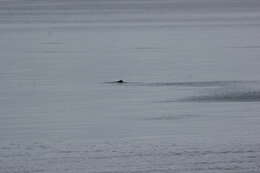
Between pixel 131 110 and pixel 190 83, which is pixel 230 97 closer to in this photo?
pixel 131 110

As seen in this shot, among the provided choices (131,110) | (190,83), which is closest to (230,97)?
(131,110)

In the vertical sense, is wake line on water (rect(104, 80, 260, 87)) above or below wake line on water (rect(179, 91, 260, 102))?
above

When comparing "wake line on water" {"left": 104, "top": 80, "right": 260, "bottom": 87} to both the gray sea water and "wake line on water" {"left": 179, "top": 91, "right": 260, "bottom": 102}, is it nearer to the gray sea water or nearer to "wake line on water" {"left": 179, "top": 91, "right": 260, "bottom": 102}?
the gray sea water

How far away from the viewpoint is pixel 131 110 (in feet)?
60.9

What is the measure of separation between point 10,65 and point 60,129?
12.7 meters

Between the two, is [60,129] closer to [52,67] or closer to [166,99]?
[166,99]

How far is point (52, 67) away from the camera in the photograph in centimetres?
2814

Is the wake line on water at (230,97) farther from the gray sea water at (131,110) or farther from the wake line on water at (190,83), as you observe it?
the wake line on water at (190,83)

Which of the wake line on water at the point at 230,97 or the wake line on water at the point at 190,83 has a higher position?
the wake line on water at the point at 190,83

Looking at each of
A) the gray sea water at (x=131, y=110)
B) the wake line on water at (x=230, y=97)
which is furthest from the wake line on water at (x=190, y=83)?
the wake line on water at (x=230, y=97)

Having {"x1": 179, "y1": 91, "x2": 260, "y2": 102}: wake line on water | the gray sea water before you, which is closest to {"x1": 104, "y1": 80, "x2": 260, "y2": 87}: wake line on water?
the gray sea water

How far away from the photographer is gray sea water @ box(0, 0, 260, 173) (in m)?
13.2

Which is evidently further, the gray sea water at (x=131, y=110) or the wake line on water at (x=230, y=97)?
the wake line on water at (x=230, y=97)

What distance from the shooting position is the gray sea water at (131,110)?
13.2 meters
